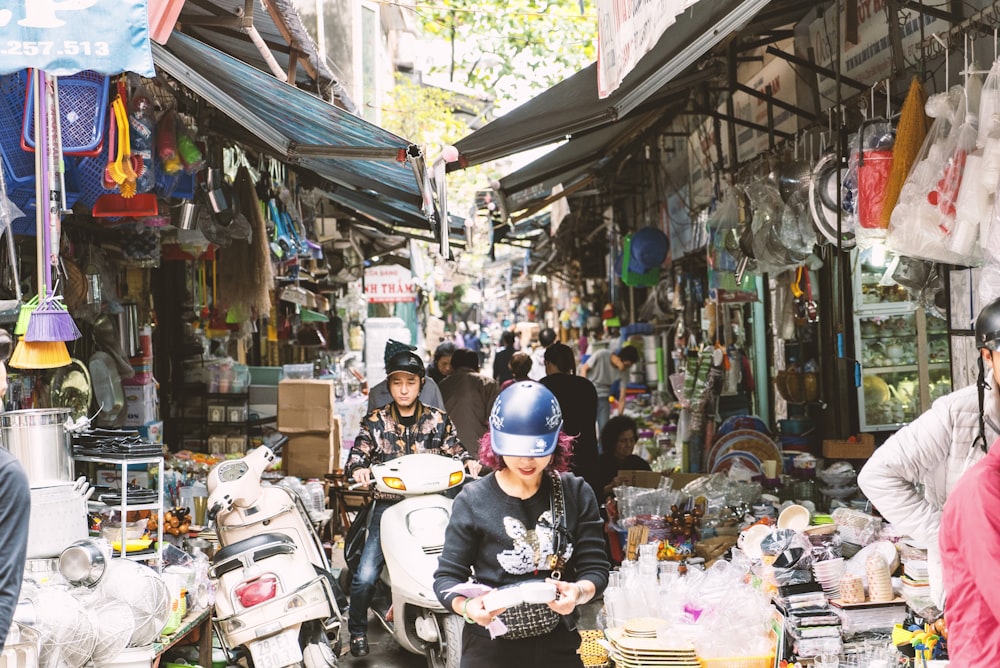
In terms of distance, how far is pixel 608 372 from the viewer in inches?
649

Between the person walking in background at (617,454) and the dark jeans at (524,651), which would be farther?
the person walking in background at (617,454)

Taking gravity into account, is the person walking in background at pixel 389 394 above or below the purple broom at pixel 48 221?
below

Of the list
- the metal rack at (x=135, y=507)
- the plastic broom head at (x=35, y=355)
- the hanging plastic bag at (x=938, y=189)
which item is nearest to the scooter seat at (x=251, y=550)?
the metal rack at (x=135, y=507)

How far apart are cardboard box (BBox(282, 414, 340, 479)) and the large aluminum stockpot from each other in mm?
5947

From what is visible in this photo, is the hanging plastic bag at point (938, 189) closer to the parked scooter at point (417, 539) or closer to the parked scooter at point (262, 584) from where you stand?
the parked scooter at point (417, 539)

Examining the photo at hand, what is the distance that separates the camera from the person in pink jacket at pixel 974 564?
8.73 feet

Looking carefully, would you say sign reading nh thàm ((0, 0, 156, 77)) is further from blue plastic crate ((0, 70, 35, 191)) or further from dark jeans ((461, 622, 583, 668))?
dark jeans ((461, 622, 583, 668))

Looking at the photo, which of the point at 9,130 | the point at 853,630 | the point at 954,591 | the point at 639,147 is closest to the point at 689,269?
the point at 639,147

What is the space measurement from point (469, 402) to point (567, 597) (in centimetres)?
632

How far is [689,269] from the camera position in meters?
12.9

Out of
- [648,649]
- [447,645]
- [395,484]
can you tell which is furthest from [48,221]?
[648,649]

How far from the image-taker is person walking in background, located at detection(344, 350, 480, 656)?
709 cm

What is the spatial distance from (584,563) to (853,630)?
1.93m

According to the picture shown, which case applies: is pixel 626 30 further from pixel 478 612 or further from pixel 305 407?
pixel 305 407
